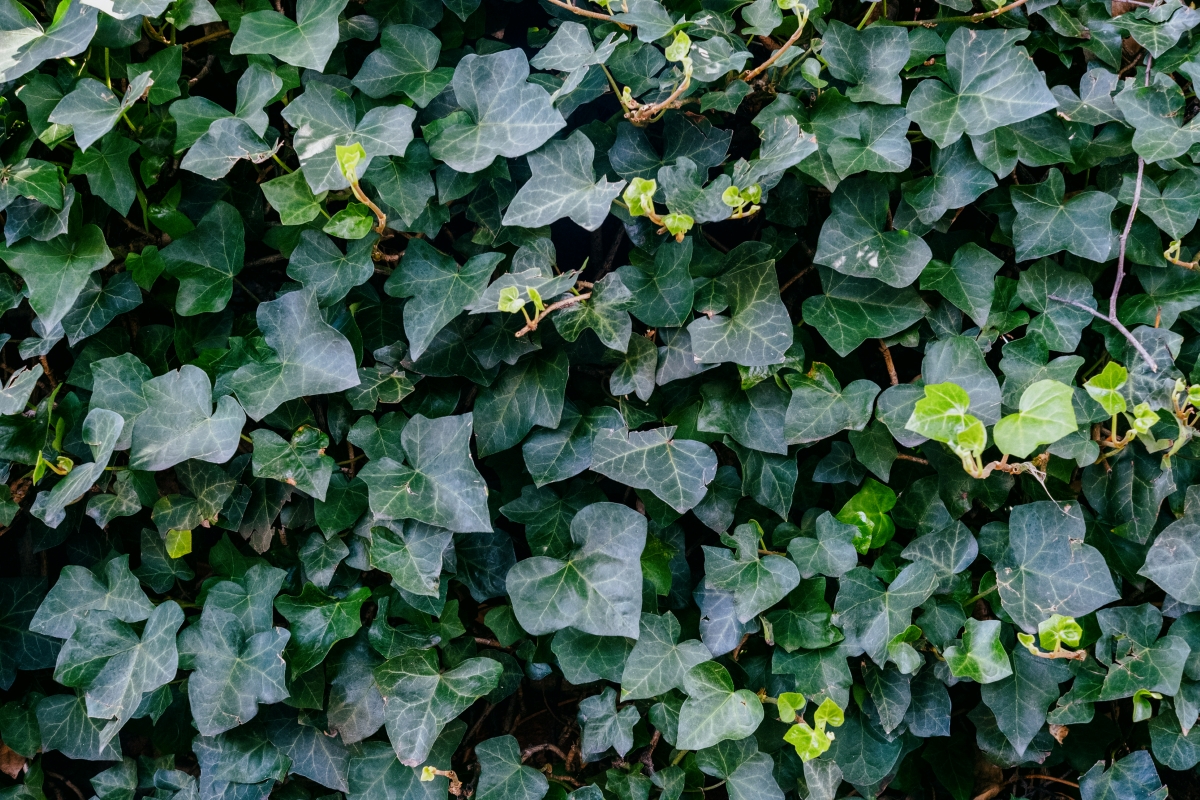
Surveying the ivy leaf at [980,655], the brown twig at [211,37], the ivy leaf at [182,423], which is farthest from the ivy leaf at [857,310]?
the brown twig at [211,37]

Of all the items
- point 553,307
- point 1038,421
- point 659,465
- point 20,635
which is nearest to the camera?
point 1038,421

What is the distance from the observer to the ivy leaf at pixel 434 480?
1212mm

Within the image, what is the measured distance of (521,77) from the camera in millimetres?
1199

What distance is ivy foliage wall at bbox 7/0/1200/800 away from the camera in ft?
3.99

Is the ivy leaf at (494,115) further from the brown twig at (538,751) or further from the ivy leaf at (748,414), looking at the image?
the brown twig at (538,751)

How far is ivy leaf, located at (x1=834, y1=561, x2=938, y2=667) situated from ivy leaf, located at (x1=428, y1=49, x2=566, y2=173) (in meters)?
0.80

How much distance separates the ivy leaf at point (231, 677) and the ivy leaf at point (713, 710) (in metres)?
0.59

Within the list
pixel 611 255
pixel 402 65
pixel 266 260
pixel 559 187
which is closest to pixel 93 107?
pixel 266 260

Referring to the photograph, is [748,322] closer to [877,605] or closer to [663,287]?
[663,287]

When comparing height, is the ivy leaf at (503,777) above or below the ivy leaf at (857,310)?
below

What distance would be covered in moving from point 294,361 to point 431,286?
227 millimetres

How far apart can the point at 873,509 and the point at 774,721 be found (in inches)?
15.2

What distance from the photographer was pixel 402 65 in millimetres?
1271

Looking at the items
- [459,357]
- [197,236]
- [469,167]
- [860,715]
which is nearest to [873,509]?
[860,715]
